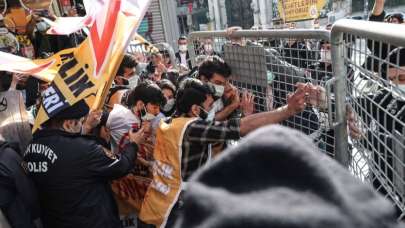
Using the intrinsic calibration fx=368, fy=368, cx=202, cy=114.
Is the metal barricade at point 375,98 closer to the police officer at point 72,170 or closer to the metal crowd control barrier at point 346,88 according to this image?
the metal crowd control barrier at point 346,88

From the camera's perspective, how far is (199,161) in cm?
222

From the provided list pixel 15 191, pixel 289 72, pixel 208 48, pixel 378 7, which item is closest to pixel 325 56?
pixel 289 72

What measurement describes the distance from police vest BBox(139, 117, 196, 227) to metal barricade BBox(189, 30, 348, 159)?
59 cm

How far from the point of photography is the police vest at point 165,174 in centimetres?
219

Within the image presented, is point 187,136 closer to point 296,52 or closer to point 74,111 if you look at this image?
point 74,111

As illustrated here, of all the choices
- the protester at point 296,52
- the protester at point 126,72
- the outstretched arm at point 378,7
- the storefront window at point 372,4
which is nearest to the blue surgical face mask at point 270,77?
the protester at point 296,52

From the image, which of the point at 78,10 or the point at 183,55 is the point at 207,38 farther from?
the point at 78,10

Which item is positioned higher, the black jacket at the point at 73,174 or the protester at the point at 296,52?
the protester at the point at 296,52

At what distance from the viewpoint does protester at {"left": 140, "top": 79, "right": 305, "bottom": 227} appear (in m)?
2.06

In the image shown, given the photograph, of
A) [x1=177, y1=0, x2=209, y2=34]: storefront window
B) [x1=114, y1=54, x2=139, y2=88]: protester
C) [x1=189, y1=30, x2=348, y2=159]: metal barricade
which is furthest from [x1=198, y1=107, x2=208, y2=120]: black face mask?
[x1=177, y1=0, x2=209, y2=34]: storefront window

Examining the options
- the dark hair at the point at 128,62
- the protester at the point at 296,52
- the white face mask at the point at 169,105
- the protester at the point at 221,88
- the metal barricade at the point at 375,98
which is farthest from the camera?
the dark hair at the point at 128,62

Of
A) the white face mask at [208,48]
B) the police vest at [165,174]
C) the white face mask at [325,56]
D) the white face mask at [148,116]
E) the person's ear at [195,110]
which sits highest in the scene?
the white face mask at [325,56]

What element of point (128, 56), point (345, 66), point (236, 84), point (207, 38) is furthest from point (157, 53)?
point (345, 66)

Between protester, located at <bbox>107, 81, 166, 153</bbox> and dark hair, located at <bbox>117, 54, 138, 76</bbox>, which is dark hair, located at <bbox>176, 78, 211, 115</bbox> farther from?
dark hair, located at <bbox>117, 54, 138, 76</bbox>
